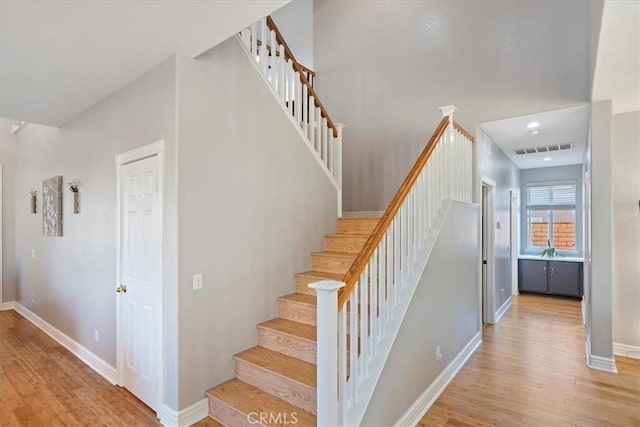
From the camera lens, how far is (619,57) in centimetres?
251

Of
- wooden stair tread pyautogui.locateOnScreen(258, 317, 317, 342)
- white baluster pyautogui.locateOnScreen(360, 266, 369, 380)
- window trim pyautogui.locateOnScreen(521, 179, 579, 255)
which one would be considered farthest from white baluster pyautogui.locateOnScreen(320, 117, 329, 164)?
window trim pyautogui.locateOnScreen(521, 179, 579, 255)

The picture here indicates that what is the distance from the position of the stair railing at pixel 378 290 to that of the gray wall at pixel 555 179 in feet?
16.5

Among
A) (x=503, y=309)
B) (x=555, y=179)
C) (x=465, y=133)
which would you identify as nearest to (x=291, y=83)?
(x=465, y=133)

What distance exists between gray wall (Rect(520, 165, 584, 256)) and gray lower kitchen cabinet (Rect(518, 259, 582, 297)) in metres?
0.57

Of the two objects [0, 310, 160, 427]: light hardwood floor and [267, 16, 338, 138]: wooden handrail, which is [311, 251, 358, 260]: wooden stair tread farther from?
[0, 310, 160, 427]: light hardwood floor

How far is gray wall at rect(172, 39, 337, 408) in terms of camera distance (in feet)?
8.13

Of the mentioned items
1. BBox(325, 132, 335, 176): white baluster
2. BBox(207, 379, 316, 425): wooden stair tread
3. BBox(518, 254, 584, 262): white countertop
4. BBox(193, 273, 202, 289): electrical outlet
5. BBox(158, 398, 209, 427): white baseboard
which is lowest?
BBox(158, 398, 209, 427): white baseboard

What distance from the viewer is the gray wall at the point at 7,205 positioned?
18.8 feet

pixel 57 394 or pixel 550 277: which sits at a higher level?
pixel 550 277

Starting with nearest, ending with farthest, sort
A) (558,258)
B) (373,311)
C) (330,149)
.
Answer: (373,311) → (330,149) → (558,258)

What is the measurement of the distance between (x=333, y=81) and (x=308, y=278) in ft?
11.9

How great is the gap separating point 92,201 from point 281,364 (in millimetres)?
2590

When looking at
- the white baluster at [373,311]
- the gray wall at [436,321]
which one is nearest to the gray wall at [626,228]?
the gray wall at [436,321]

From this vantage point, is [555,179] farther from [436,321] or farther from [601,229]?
[436,321]
